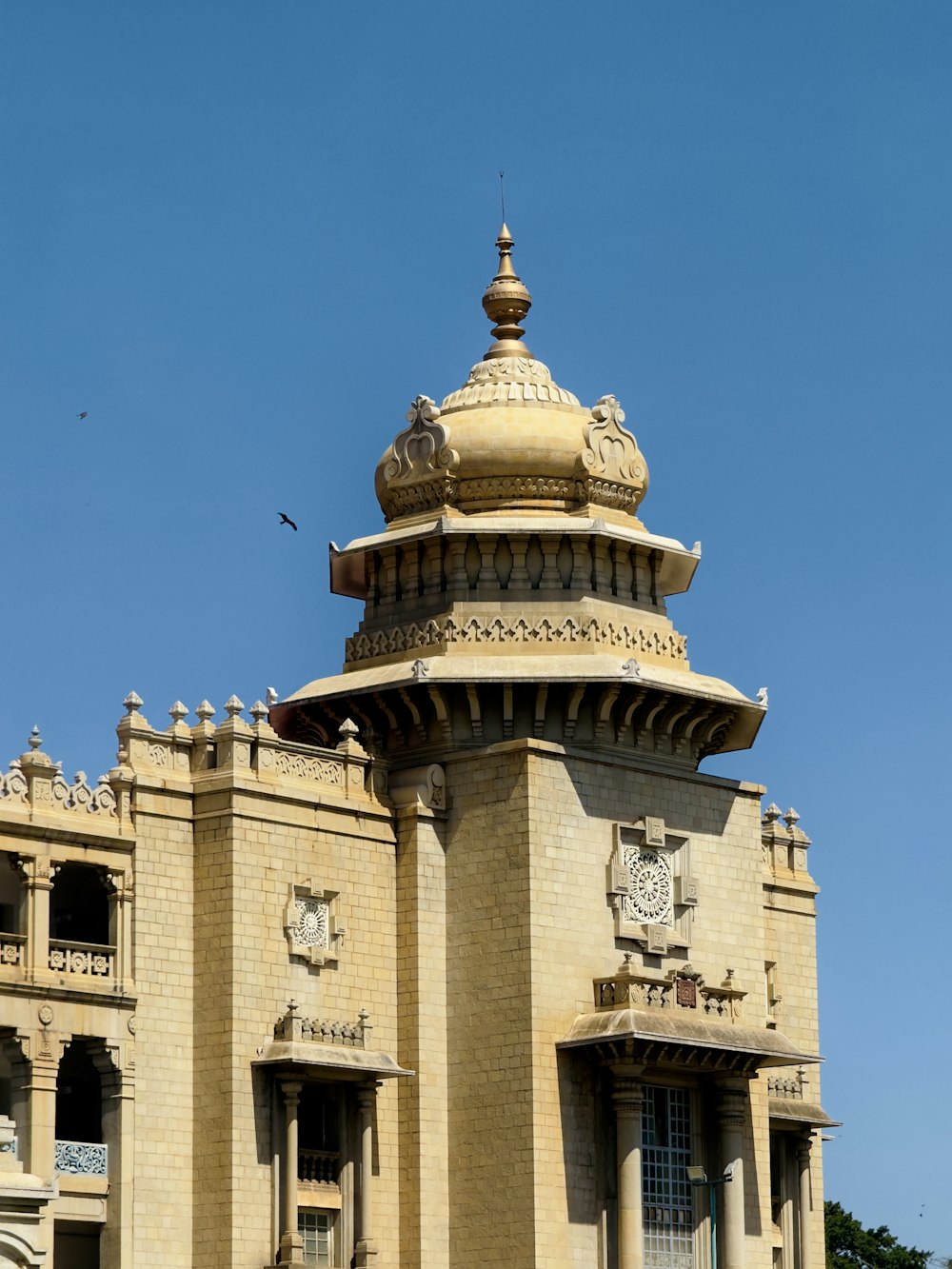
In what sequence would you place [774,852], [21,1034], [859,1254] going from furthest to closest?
[859,1254]
[774,852]
[21,1034]

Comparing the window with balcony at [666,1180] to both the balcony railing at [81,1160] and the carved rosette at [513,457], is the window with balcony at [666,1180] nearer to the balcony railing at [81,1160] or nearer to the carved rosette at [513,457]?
the balcony railing at [81,1160]

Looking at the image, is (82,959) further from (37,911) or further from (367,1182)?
(367,1182)

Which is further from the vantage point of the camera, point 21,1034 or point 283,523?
point 283,523

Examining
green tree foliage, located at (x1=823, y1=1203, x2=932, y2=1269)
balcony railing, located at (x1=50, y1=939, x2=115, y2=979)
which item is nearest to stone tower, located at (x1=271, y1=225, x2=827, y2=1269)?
balcony railing, located at (x1=50, y1=939, x2=115, y2=979)

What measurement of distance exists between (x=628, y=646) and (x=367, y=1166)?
1057 centimetres

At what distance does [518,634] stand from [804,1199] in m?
12.8

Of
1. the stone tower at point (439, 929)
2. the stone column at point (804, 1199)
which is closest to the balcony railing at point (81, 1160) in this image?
the stone tower at point (439, 929)

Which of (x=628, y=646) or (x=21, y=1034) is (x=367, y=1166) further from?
(x=628, y=646)

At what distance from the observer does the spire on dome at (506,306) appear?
5803cm

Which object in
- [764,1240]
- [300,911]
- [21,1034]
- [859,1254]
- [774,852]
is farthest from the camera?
Result: [859,1254]

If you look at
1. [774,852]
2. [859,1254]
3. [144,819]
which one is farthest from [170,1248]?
[859,1254]

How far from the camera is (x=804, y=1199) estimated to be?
192ft

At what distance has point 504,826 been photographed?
5181 centimetres

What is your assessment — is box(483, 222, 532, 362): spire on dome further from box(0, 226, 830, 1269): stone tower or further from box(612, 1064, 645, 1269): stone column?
box(612, 1064, 645, 1269): stone column
